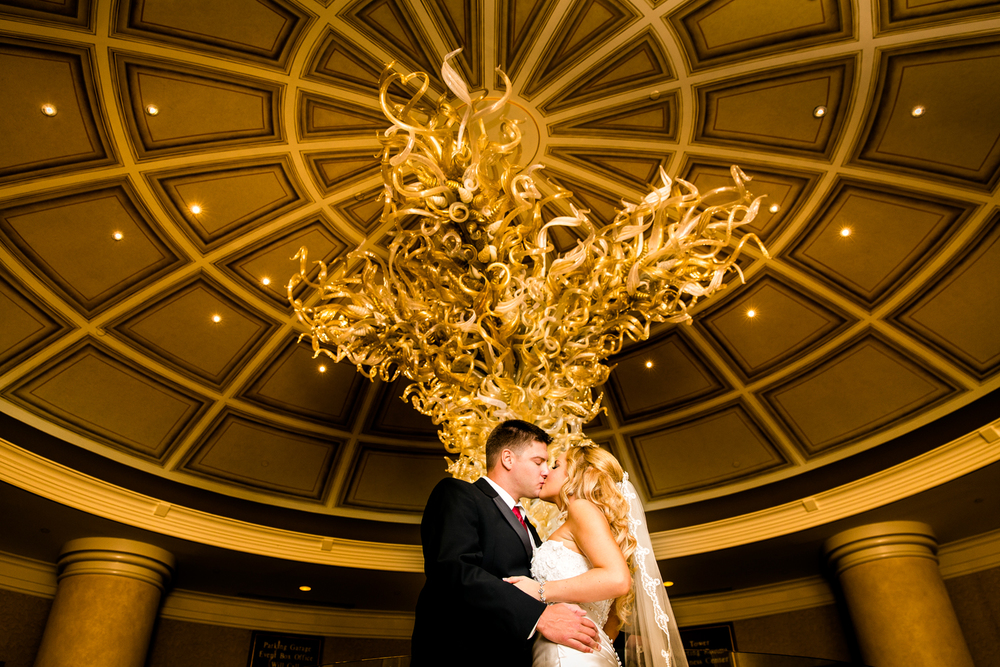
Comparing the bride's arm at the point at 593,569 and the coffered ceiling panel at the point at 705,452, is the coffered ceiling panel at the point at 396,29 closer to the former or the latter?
the bride's arm at the point at 593,569

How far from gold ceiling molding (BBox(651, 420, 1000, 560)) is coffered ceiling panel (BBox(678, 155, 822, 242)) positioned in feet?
11.2

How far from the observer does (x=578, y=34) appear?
19.4 ft

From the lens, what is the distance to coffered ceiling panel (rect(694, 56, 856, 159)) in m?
6.00

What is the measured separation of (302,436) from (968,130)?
8.80m

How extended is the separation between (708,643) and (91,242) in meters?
10.4

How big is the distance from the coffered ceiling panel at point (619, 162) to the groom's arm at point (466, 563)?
5187 millimetres

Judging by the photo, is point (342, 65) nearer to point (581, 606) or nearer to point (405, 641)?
point (581, 606)

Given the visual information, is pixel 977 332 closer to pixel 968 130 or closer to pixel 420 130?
pixel 968 130

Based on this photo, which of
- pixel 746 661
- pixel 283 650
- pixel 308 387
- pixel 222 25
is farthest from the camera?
pixel 283 650

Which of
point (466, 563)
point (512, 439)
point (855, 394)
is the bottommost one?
point (466, 563)

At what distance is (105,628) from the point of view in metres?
7.81

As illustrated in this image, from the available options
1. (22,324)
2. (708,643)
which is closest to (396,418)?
(22,324)

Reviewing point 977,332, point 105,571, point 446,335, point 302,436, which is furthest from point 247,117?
point 977,332

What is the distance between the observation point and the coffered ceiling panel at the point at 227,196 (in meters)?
6.76
